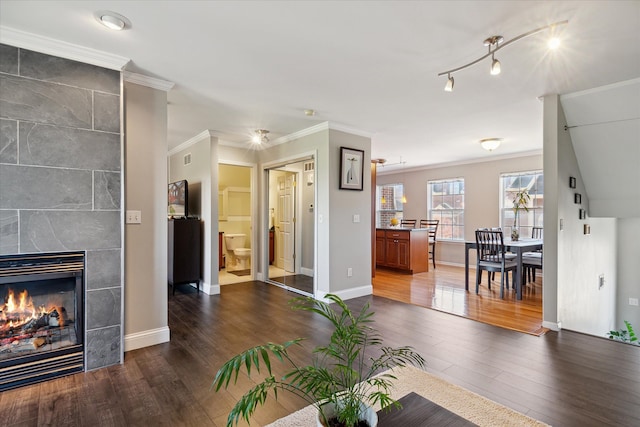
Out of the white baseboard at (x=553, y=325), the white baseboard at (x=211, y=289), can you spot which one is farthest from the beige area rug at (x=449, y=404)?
the white baseboard at (x=211, y=289)

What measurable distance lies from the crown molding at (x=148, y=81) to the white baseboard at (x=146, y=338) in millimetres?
2275

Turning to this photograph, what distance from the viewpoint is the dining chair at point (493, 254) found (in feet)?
15.9

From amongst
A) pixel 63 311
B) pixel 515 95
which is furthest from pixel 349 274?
pixel 63 311

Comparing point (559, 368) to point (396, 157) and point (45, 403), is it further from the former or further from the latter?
point (396, 157)

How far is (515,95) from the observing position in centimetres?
343

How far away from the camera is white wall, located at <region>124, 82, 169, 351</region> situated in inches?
115

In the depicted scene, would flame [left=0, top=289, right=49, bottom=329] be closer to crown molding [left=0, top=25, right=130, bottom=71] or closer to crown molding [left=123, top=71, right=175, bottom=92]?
crown molding [left=0, top=25, right=130, bottom=71]

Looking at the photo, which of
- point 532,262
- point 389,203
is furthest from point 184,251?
point 389,203

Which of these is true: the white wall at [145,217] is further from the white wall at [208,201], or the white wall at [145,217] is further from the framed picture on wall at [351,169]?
the framed picture on wall at [351,169]

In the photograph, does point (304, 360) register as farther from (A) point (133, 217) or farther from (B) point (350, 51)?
Result: (B) point (350, 51)

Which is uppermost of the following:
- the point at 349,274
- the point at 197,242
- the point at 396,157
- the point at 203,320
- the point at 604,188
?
the point at 396,157

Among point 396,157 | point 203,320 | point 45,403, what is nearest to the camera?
point 45,403

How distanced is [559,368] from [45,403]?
12.1 ft

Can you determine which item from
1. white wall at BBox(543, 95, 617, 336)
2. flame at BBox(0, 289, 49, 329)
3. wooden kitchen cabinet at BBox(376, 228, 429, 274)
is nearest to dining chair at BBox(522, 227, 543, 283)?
white wall at BBox(543, 95, 617, 336)
